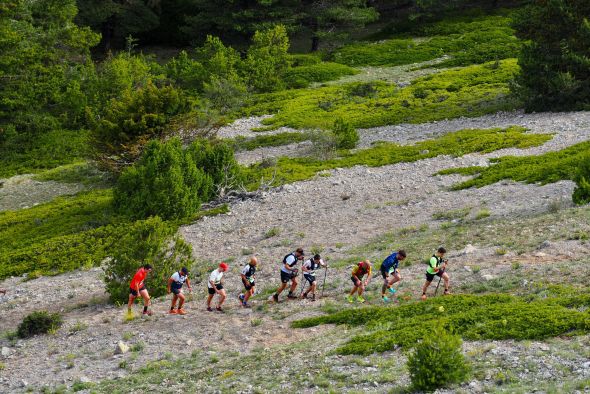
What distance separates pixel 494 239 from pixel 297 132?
1027 inches

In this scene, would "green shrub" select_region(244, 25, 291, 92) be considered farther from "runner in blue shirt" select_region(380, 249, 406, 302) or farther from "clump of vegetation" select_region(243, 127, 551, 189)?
"runner in blue shirt" select_region(380, 249, 406, 302)

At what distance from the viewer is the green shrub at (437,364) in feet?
41.5

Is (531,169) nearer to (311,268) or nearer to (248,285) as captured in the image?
(311,268)

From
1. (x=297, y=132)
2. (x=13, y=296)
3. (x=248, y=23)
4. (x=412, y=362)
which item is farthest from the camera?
(x=248, y=23)

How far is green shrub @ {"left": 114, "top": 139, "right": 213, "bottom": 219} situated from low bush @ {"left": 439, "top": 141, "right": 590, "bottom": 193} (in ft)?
35.1

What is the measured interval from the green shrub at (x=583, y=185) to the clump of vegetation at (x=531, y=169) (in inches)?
68.1

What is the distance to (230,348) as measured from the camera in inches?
683

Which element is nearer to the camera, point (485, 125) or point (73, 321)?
point (73, 321)

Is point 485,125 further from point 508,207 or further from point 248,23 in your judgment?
point 248,23

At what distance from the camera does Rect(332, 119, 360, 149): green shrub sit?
41.8 m

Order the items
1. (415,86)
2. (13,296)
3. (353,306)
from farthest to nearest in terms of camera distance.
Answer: (415,86) < (13,296) < (353,306)

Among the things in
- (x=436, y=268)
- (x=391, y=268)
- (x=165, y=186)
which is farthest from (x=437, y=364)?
(x=165, y=186)

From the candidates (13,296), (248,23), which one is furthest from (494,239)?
(248,23)

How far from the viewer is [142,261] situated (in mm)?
22859
